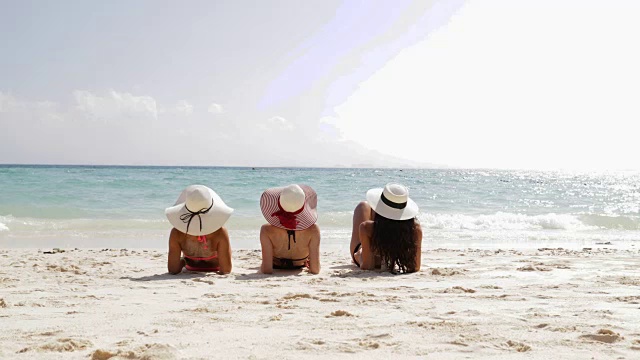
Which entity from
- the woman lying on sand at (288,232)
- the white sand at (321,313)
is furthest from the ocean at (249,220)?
the white sand at (321,313)

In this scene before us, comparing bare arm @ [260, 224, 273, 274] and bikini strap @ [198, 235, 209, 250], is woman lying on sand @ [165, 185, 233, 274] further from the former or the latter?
bare arm @ [260, 224, 273, 274]

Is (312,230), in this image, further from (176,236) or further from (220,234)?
(176,236)

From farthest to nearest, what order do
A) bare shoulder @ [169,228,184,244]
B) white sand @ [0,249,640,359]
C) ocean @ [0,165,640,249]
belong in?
ocean @ [0,165,640,249], bare shoulder @ [169,228,184,244], white sand @ [0,249,640,359]

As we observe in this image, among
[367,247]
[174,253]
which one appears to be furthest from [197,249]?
[367,247]

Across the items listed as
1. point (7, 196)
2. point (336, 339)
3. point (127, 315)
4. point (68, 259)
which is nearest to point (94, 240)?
point (68, 259)

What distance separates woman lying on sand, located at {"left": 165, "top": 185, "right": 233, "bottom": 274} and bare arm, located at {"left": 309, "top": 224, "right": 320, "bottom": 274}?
89 centimetres

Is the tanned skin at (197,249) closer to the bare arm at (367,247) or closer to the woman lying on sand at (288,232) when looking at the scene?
the woman lying on sand at (288,232)

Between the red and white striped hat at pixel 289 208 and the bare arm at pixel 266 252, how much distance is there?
14cm

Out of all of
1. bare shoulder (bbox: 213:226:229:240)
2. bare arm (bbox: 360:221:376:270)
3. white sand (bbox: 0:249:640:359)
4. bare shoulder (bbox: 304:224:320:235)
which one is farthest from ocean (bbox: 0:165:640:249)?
white sand (bbox: 0:249:640:359)

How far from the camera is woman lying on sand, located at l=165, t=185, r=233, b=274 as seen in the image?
565 centimetres

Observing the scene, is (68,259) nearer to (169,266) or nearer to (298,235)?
(169,266)

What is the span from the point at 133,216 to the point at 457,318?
12.1 m

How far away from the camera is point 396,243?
19.8 feet

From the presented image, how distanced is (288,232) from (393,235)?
1172mm
